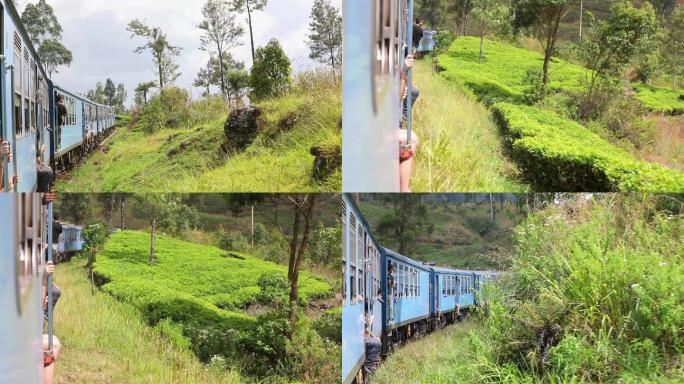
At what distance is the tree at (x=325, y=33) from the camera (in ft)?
18.6

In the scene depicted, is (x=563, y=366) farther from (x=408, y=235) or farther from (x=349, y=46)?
(x=349, y=46)

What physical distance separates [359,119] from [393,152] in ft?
1.11

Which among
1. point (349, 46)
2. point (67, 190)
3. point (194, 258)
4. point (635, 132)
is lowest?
point (194, 258)

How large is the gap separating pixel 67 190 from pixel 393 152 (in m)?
2.59

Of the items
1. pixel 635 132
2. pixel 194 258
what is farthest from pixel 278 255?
pixel 635 132

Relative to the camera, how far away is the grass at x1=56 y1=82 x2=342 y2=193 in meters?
5.82

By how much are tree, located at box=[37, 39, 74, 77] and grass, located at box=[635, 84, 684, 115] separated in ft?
14.5

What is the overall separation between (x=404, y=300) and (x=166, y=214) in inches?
80.7

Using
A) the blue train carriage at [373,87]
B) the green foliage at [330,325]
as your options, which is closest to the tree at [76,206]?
the green foliage at [330,325]

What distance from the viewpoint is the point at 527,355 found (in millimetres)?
5512

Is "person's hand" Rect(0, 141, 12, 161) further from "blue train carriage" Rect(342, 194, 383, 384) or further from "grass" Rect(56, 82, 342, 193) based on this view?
"blue train carriage" Rect(342, 194, 383, 384)

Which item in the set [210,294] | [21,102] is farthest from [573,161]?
[21,102]

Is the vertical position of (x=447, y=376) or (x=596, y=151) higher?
(x=596, y=151)

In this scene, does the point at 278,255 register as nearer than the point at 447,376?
No
